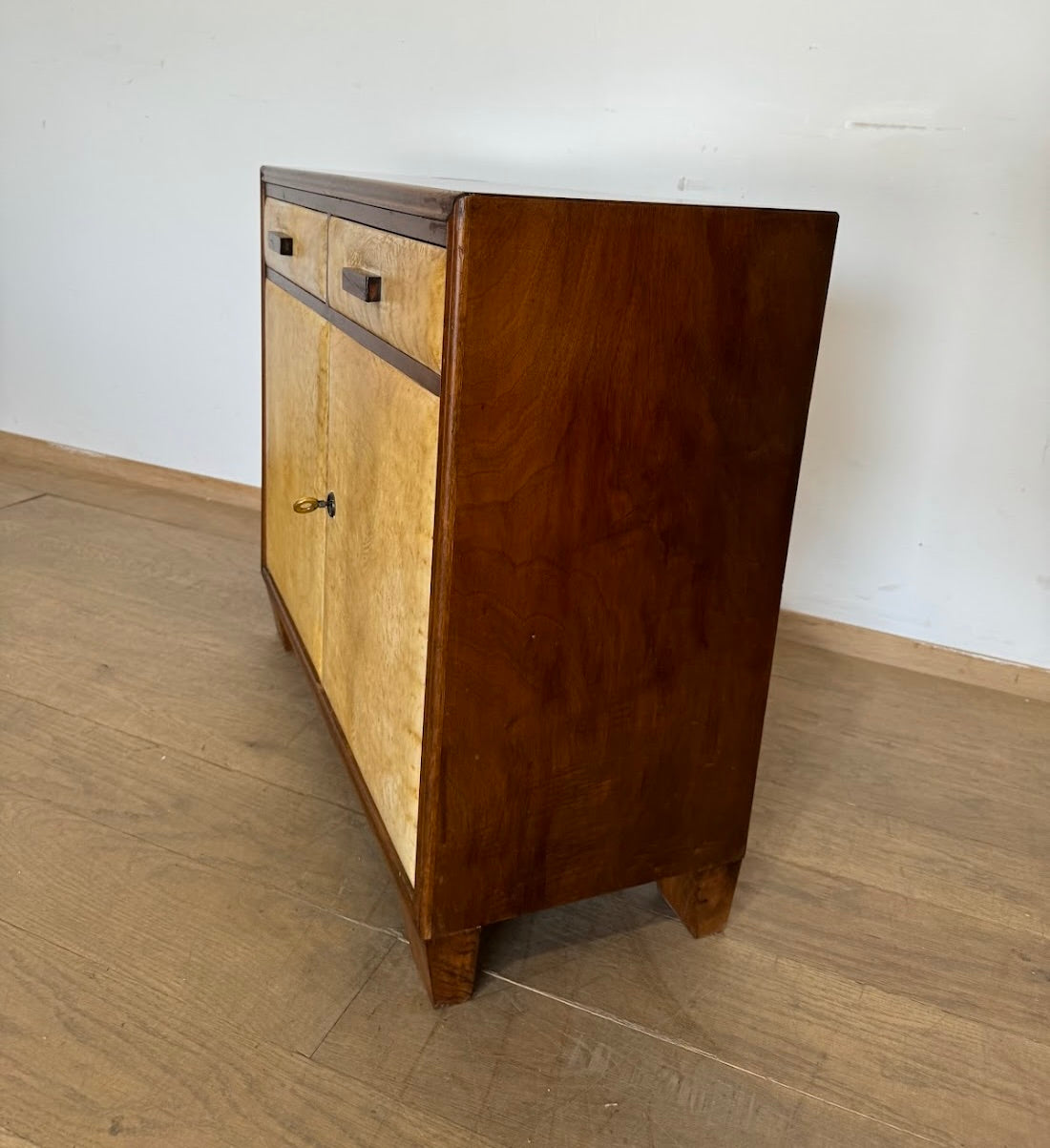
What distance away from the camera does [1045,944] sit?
1186 millimetres

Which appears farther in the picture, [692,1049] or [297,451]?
[297,451]

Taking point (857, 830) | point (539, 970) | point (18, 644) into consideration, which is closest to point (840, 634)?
point (857, 830)

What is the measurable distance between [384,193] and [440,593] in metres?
0.37

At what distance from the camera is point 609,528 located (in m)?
0.91

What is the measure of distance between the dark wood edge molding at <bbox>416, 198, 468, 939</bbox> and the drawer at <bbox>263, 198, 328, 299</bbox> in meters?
0.47

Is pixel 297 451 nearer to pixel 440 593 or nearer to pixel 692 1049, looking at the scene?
pixel 440 593

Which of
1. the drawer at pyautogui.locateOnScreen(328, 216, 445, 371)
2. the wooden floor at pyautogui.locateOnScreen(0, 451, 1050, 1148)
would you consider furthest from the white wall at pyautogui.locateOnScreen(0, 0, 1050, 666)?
the drawer at pyautogui.locateOnScreen(328, 216, 445, 371)

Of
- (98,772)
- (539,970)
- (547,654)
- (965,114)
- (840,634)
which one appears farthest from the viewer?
(840,634)

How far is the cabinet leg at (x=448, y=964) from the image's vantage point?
3.30 feet

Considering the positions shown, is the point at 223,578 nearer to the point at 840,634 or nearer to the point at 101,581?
the point at 101,581

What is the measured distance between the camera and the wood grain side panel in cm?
82

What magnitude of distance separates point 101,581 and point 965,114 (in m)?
1.66

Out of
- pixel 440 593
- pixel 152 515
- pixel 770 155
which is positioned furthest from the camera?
pixel 152 515

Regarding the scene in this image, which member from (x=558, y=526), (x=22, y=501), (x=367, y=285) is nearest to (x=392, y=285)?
(x=367, y=285)
